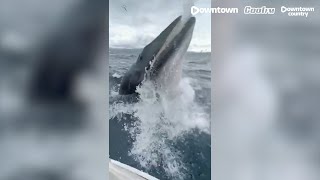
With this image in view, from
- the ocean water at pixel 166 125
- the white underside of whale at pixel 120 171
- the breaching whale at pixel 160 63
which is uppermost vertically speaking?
the breaching whale at pixel 160 63

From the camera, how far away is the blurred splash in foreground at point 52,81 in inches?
49.6

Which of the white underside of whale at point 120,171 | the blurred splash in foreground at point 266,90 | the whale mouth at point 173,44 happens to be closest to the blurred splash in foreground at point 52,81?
the white underside of whale at point 120,171

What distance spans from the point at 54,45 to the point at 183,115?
0.48 meters

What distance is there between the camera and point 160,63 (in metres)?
1.27

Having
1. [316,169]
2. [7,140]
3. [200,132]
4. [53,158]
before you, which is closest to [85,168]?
[53,158]

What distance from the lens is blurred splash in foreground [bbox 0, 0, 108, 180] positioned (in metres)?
1.26

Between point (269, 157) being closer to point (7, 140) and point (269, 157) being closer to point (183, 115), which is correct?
point (183, 115)

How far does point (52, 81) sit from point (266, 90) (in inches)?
27.4

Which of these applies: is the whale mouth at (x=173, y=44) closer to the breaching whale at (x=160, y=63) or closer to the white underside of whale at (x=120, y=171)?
the breaching whale at (x=160, y=63)

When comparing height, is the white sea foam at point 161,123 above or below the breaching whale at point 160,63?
below

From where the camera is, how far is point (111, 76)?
4.15 ft

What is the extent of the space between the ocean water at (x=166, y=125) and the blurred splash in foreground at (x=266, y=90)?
0.13ft

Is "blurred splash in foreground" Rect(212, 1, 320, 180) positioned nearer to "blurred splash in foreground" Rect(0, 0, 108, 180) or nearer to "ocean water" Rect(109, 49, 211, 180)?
"ocean water" Rect(109, 49, 211, 180)

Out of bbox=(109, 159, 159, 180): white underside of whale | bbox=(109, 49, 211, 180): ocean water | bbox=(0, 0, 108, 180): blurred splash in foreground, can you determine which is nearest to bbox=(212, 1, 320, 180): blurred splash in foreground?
bbox=(109, 49, 211, 180): ocean water
